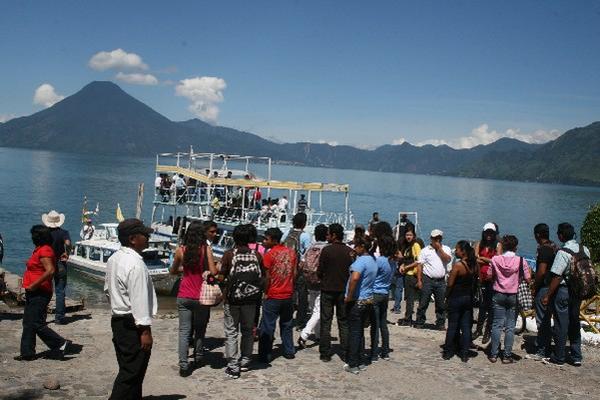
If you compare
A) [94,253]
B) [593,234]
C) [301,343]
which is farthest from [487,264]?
[94,253]

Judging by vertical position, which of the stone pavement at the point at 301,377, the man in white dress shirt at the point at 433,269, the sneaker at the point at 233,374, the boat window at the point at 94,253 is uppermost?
the man in white dress shirt at the point at 433,269

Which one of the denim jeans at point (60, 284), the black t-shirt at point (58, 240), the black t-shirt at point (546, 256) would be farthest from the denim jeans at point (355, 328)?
the denim jeans at point (60, 284)

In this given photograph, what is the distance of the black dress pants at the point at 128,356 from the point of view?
Result: 5199 millimetres

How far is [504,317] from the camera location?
8438 mm

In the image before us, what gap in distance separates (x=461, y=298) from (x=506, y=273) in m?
0.76

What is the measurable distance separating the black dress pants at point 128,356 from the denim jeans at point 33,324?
A: 277 cm

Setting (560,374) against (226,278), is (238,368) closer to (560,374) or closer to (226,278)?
(226,278)

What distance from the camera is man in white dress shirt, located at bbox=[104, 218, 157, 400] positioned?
201 inches

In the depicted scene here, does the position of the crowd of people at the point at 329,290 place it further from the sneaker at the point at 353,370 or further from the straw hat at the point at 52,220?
the straw hat at the point at 52,220

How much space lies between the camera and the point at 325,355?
324 inches

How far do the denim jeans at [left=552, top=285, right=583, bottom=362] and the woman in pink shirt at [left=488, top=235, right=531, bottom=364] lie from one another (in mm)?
579

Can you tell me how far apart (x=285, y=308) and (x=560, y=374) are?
4.14 metres

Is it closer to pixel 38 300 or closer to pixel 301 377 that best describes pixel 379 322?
pixel 301 377

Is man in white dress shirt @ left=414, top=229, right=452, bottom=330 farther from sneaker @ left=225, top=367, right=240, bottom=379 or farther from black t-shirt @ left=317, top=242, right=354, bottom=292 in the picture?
sneaker @ left=225, top=367, right=240, bottom=379
